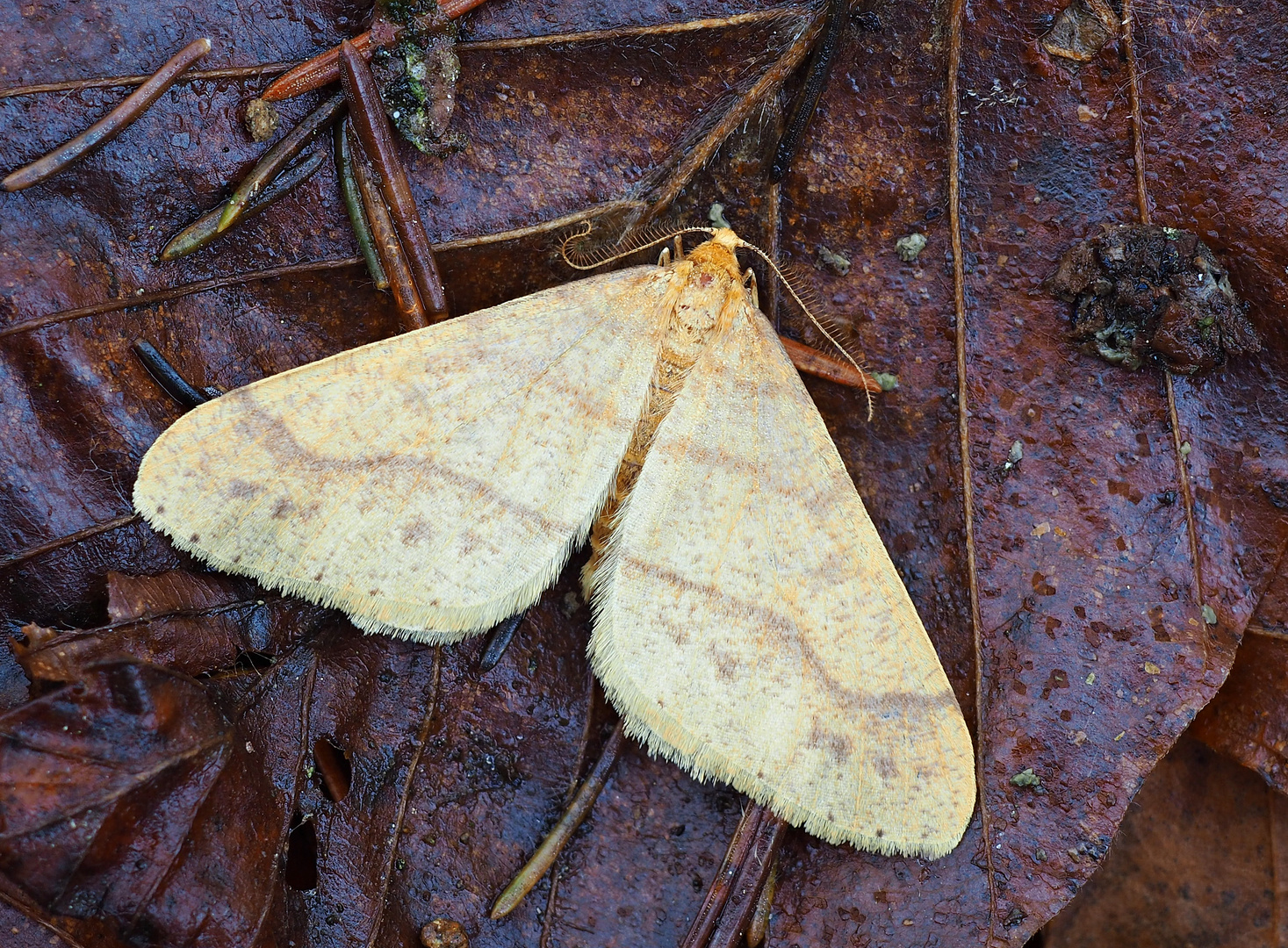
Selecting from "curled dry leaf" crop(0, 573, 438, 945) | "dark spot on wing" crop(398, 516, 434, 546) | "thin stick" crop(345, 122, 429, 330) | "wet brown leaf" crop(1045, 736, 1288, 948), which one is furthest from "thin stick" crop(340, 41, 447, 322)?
"wet brown leaf" crop(1045, 736, 1288, 948)

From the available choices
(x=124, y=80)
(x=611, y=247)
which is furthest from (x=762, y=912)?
(x=124, y=80)

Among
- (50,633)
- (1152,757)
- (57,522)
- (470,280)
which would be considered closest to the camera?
(50,633)

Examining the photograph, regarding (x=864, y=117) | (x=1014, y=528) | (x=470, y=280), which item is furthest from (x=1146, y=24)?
(x=470, y=280)

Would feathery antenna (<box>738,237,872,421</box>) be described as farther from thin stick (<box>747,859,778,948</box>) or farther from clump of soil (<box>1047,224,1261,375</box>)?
thin stick (<box>747,859,778,948</box>)

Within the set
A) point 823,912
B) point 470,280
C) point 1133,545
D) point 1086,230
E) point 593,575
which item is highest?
point 470,280

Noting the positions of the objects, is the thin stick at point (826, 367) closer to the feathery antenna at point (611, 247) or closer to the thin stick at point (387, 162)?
the feathery antenna at point (611, 247)

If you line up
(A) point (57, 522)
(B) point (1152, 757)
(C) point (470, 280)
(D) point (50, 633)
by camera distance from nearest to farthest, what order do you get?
(D) point (50, 633) → (A) point (57, 522) → (B) point (1152, 757) → (C) point (470, 280)

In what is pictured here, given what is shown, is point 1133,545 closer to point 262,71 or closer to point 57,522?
point 262,71

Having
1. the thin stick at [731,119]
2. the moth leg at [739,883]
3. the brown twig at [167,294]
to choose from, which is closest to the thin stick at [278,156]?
the brown twig at [167,294]
